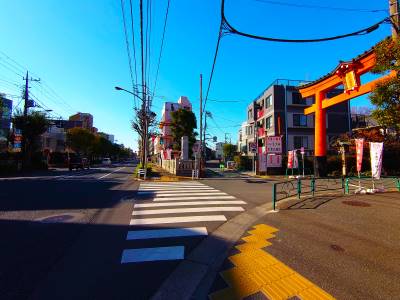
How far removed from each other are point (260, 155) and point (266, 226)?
20482 mm

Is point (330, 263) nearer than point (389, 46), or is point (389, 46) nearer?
point (330, 263)

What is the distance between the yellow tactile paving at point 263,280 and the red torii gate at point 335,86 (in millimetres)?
13312

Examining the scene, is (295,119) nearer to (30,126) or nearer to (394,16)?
Result: (394,16)

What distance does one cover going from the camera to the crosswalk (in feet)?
16.4

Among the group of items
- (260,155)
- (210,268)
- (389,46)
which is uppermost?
(389,46)

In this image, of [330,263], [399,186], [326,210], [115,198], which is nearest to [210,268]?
[330,263]

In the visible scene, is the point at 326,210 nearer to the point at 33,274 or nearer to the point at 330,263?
the point at 330,263

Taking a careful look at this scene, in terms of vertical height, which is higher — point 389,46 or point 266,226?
point 389,46

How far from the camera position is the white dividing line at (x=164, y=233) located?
596 cm

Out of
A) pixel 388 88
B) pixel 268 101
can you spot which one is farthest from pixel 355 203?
pixel 268 101

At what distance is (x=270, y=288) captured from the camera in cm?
370

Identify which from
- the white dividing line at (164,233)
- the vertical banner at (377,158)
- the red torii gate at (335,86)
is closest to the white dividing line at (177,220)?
the white dividing line at (164,233)

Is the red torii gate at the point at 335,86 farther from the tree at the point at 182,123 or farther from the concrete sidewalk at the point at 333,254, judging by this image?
the tree at the point at 182,123

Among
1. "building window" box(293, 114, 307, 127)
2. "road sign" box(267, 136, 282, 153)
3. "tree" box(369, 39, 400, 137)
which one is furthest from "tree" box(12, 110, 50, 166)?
"tree" box(369, 39, 400, 137)
